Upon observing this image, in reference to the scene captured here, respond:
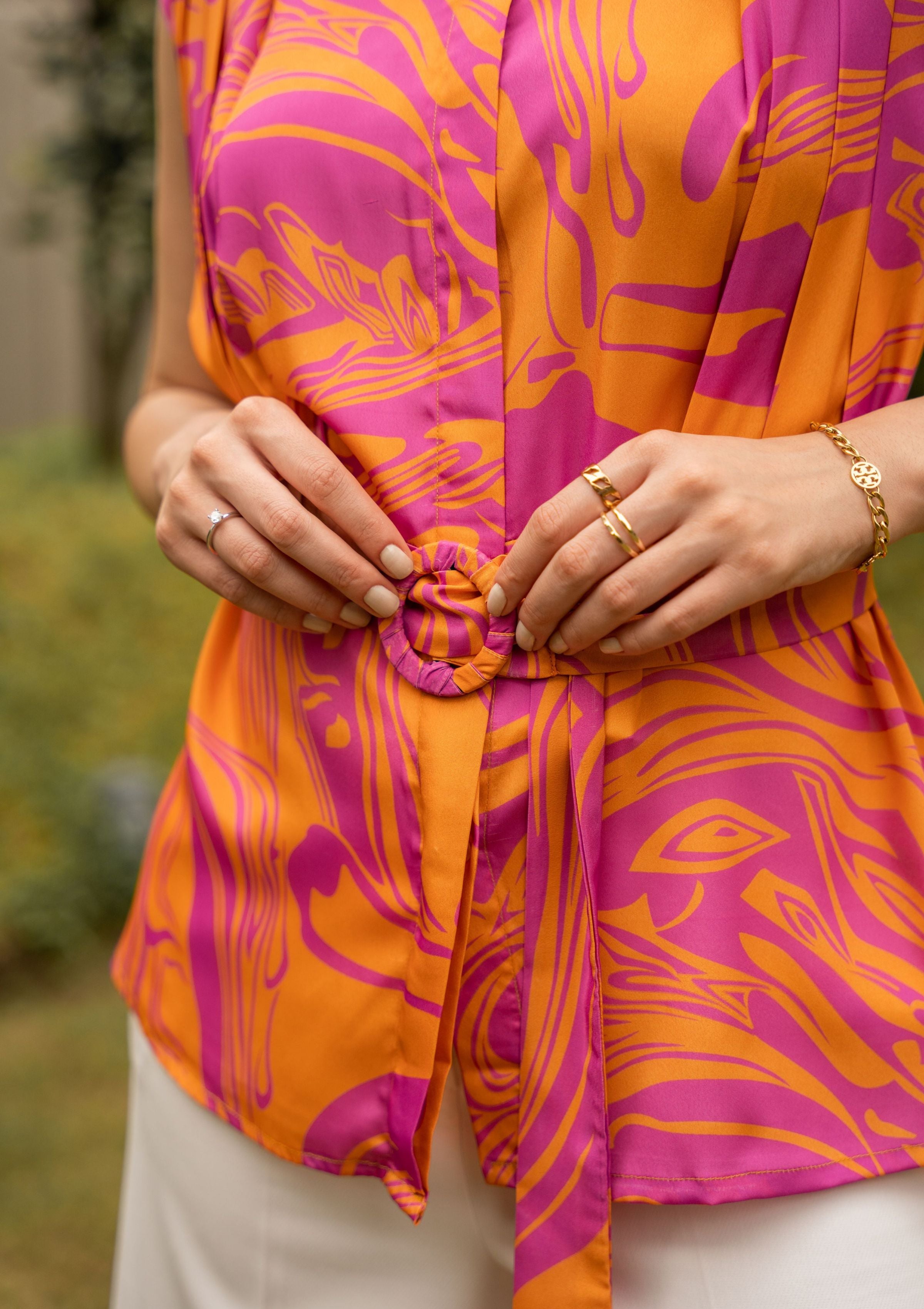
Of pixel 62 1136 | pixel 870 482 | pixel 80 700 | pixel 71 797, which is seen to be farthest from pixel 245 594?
pixel 80 700

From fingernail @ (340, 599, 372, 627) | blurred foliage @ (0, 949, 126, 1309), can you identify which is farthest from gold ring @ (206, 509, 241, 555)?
blurred foliage @ (0, 949, 126, 1309)

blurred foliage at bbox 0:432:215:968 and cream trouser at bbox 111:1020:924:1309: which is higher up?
cream trouser at bbox 111:1020:924:1309

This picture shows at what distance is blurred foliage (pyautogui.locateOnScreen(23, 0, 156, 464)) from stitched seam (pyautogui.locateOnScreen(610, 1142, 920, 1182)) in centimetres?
465

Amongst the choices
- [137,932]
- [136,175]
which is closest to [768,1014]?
[137,932]

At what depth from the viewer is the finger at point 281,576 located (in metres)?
0.87

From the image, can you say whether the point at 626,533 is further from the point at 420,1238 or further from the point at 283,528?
the point at 420,1238

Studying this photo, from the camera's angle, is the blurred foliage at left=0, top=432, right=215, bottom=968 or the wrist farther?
the blurred foliage at left=0, top=432, right=215, bottom=968

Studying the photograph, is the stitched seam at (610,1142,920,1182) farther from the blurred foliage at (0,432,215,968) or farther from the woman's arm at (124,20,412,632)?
the blurred foliage at (0,432,215,968)

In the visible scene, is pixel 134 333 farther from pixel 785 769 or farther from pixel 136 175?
pixel 785 769

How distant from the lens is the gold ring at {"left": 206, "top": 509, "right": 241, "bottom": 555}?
0.89 m

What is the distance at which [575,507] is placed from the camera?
0.77 metres

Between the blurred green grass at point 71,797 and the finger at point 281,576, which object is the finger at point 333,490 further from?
the blurred green grass at point 71,797

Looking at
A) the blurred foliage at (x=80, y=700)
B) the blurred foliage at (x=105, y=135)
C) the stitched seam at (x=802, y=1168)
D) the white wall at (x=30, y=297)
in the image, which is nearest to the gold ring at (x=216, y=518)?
the stitched seam at (x=802, y=1168)

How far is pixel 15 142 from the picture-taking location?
6023 mm
